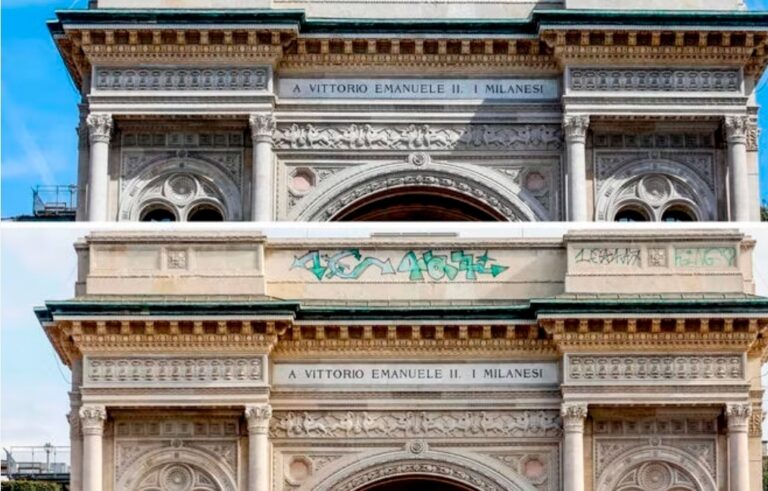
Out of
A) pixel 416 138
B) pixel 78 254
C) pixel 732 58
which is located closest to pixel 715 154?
pixel 732 58

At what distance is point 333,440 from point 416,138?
24.9 ft

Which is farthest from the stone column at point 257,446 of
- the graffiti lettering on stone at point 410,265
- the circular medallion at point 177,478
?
the graffiti lettering on stone at point 410,265

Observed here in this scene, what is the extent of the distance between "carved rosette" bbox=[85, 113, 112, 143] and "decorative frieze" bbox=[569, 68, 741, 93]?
10.3 metres

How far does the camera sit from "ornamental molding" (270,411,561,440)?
46.2 m

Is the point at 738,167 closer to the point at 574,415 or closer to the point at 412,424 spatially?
the point at 574,415

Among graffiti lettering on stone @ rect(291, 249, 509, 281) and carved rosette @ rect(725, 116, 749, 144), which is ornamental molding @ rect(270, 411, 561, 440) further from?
carved rosette @ rect(725, 116, 749, 144)

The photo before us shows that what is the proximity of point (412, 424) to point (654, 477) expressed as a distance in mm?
5205

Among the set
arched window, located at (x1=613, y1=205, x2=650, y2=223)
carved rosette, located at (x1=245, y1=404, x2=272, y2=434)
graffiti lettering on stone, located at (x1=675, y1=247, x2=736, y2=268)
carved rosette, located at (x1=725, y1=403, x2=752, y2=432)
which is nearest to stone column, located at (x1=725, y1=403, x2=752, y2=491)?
carved rosette, located at (x1=725, y1=403, x2=752, y2=432)

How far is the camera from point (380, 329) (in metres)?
46.0

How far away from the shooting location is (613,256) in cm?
4669

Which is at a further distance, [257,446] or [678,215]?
[678,215]

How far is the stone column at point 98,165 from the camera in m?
48.5

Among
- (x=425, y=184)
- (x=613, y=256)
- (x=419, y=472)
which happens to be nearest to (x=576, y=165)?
(x=613, y=256)

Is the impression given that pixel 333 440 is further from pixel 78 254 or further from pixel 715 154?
pixel 715 154
